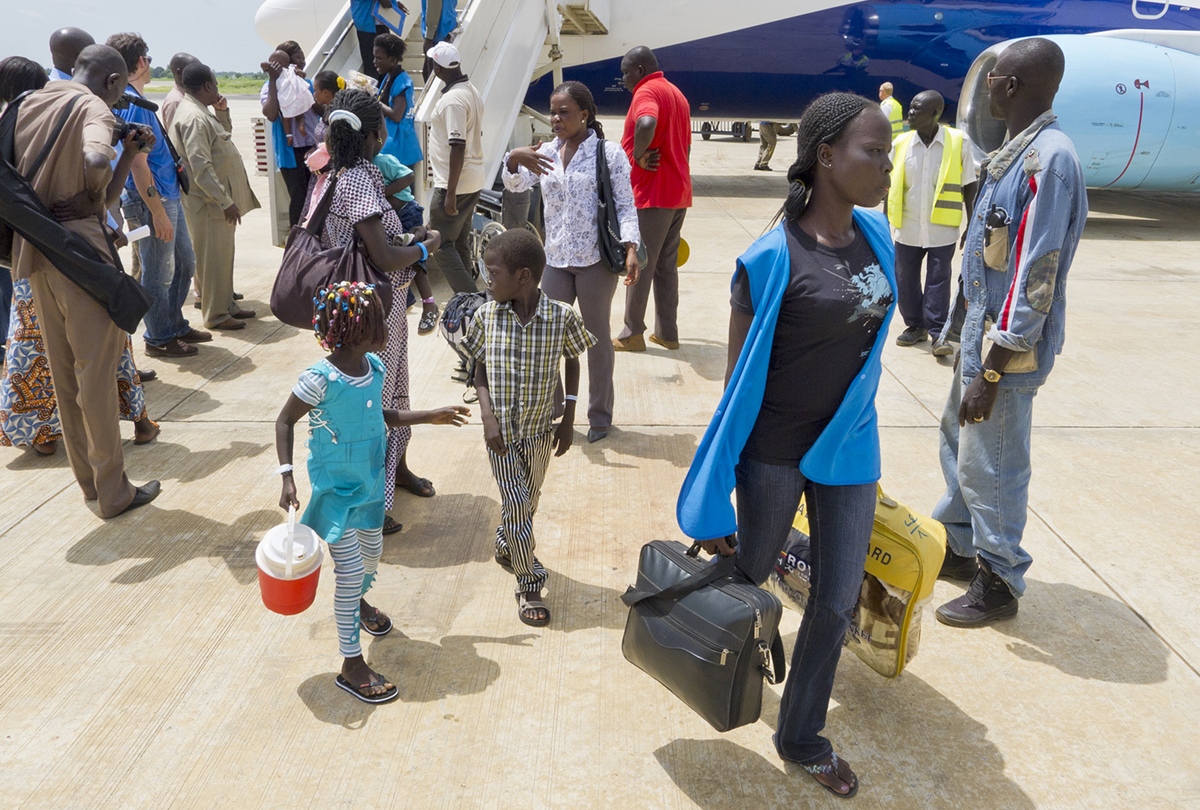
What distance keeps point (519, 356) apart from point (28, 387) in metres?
2.98

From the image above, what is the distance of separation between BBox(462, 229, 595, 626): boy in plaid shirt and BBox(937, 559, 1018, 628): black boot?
1534mm

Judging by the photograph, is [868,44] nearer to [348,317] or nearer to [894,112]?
[894,112]

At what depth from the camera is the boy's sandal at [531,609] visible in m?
3.29

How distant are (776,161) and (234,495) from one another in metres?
17.7

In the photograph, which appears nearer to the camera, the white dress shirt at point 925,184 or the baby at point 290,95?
the white dress shirt at point 925,184

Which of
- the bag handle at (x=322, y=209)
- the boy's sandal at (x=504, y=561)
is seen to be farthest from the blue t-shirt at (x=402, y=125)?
the boy's sandal at (x=504, y=561)

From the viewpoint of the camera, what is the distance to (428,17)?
8602mm

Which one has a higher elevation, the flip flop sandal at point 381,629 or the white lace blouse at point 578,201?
the white lace blouse at point 578,201

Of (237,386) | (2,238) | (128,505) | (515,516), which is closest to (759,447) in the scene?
(515,516)

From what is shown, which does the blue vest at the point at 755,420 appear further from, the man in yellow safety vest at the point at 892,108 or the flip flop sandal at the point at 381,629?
the man in yellow safety vest at the point at 892,108

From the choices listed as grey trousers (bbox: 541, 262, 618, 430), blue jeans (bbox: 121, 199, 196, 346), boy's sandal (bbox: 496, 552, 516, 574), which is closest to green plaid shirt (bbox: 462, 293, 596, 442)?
boy's sandal (bbox: 496, 552, 516, 574)

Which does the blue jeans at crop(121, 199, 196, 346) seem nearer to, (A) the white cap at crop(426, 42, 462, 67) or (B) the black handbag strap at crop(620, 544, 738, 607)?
(A) the white cap at crop(426, 42, 462, 67)

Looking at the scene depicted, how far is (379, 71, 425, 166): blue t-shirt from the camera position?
7000 millimetres

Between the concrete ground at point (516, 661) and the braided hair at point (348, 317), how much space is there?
1.12m
